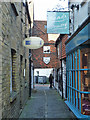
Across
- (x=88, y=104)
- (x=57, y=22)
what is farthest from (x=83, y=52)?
(x=57, y=22)

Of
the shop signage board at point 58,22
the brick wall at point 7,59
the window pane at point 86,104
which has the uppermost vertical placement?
the shop signage board at point 58,22

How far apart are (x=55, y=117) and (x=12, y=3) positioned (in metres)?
4.81

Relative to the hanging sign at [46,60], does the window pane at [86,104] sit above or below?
below

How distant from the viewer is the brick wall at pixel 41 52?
54.3ft

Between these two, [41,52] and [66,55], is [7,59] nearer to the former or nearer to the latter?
[66,55]

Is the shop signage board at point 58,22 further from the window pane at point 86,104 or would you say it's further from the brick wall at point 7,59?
the window pane at point 86,104

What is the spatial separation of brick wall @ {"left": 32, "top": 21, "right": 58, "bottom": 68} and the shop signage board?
381 inches

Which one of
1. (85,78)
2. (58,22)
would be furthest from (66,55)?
(85,78)

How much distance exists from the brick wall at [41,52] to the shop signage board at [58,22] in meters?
9.67

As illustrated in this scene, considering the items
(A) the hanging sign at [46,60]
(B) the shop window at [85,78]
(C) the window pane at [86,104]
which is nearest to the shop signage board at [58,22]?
(B) the shop window at [85,78]

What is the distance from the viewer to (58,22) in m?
6.59

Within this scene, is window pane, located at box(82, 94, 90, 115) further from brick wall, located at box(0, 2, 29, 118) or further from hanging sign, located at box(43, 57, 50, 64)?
hanging sign, located at box(43, 57, 50, 64)

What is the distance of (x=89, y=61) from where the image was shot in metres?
4.55

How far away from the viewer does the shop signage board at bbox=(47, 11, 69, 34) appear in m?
6.60
